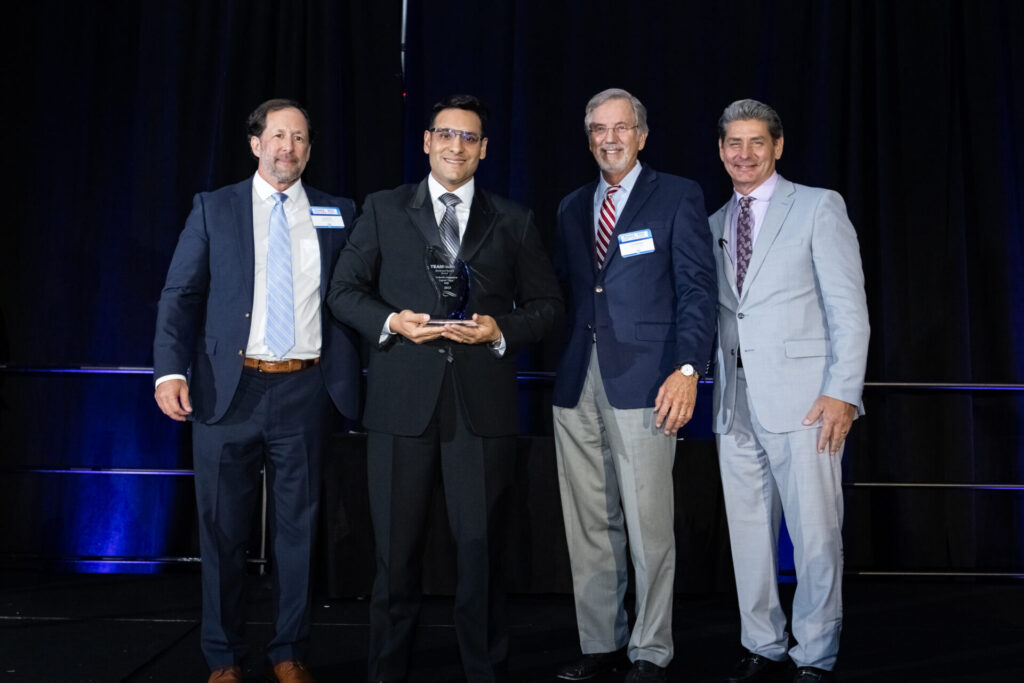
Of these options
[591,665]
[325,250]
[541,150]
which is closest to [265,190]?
[325,250]

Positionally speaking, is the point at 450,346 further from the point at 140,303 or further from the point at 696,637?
the point at 140,303

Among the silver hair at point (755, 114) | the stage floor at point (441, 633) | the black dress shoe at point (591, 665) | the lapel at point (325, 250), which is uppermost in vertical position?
the silver hair at point (755, 114)

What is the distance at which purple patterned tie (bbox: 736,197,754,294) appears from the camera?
3061 millimetres

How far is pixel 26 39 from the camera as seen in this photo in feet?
15.9

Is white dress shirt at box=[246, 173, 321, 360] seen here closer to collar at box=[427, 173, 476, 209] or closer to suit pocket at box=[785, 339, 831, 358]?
collar at box=[427, 173, 476, 209]

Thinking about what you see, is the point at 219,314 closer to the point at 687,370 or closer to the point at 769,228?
the point at 687,370

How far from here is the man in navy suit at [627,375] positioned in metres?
2.87

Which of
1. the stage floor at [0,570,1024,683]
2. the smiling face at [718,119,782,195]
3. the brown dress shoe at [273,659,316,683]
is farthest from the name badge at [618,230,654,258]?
the brown dress shoe at [273,659,316,683]

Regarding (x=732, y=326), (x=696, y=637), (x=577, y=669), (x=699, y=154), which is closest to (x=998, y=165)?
(x=699, y=154)

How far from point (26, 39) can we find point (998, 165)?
5151mm

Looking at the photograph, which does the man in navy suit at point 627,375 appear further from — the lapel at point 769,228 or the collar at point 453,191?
the collar at point 453,191

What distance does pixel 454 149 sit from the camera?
8.75ft

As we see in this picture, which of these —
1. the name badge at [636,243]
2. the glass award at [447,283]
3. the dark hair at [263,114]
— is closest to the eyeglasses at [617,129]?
the name badge at [636,243]

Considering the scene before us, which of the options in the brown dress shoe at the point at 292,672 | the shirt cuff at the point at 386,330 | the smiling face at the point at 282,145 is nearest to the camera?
the shirt cuff at the point at 386,330
